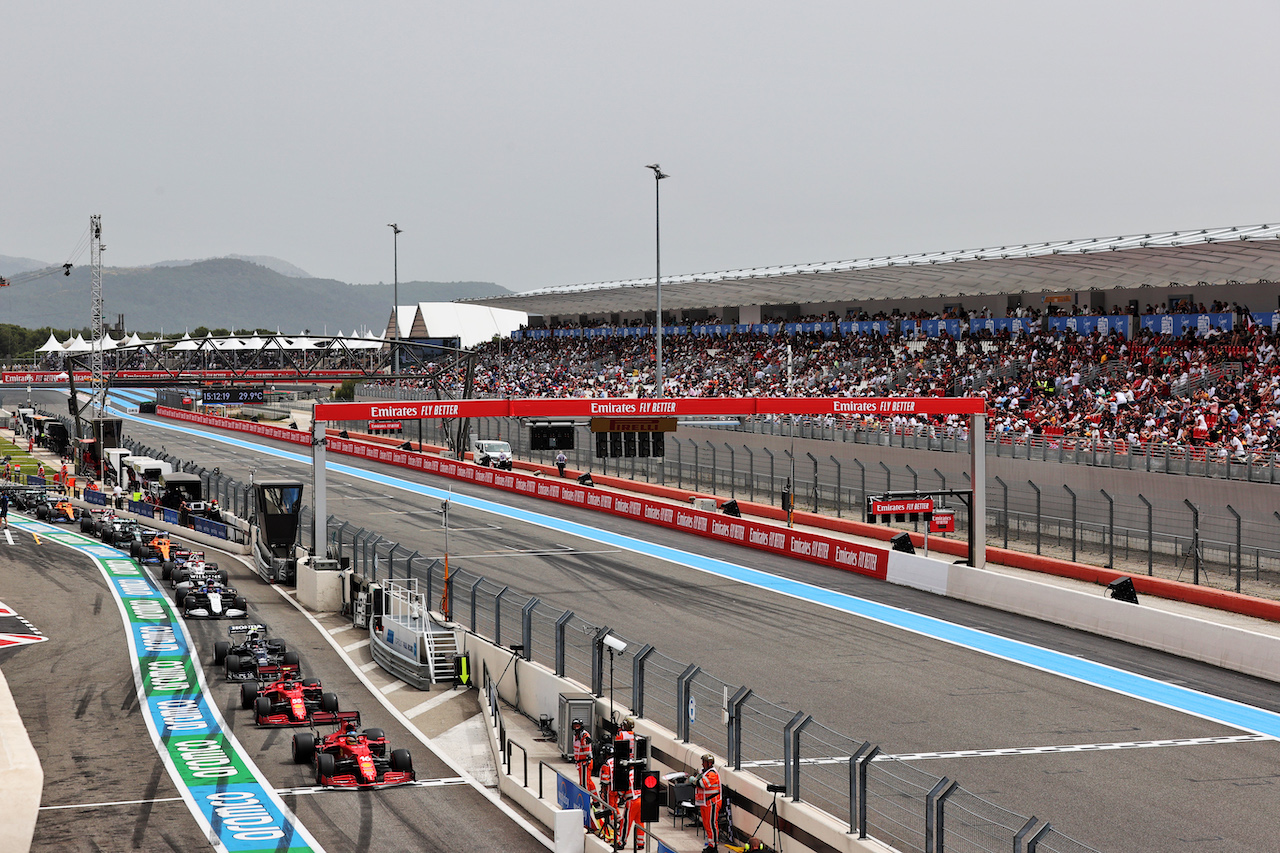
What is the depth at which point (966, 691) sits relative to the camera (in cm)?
1803

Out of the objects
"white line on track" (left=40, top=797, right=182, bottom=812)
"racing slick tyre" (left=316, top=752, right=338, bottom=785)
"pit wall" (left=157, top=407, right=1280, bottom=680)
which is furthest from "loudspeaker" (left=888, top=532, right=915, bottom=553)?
"white line on track" (left=40, top=797, right=182, bottom=812)

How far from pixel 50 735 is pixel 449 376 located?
211ft

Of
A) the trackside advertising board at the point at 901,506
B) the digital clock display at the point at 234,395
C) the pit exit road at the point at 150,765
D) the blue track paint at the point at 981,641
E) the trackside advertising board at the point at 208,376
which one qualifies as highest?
the trackside advertising board at the point at 208,376

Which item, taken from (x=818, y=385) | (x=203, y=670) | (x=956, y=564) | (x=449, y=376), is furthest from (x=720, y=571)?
(x=449, y=376)

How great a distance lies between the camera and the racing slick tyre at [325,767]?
51.3 ft

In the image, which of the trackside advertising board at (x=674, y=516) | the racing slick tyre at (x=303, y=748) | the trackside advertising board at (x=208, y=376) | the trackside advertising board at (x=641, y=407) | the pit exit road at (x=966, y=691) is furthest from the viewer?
the trackside advertising board at (x=208, y=376)

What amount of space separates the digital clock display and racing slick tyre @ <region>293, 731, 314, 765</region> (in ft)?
171

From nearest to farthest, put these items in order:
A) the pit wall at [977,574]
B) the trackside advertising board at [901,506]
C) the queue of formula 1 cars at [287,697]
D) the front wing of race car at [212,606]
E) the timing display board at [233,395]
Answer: the queue of formula 1 cars at [287,697] → the pit wall at [977,574] → the front wing of race car at [212,606] → the trackside advertising board at [901,506] → the timing display board at [233,395]

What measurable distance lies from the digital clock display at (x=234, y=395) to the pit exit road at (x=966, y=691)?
39.0 meters

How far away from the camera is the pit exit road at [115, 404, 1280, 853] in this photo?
13.3 m

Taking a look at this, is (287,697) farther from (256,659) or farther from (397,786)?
(397,786)

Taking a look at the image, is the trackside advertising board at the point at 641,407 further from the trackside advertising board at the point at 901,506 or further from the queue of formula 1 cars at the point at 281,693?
the queue of formula 1 cars at the point at 281,693

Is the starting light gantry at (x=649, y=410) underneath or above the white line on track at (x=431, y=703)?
above

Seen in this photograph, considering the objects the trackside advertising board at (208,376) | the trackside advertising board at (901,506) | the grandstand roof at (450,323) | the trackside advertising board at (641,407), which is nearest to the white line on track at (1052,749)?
the trackside advertising board at (901,506)
